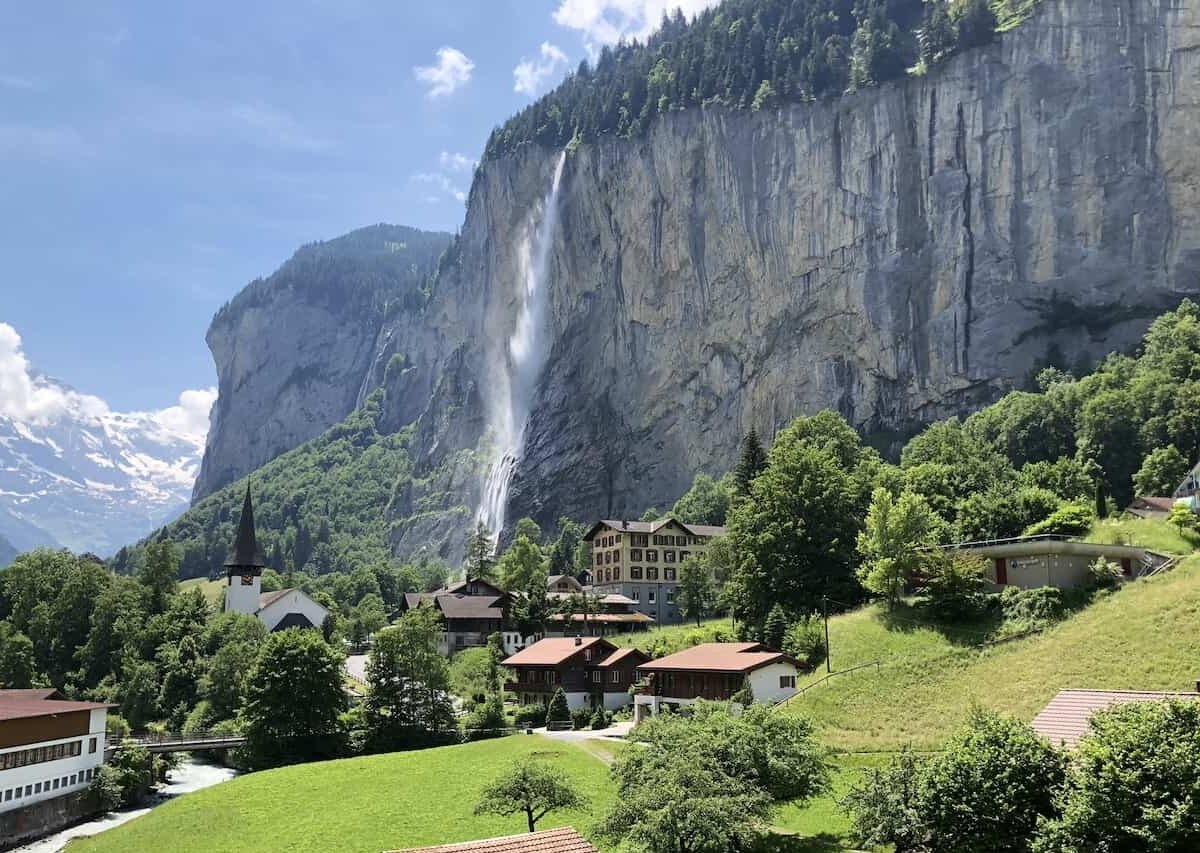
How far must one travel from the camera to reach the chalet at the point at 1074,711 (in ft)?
83.6

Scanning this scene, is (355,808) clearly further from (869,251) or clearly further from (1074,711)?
(869,251)

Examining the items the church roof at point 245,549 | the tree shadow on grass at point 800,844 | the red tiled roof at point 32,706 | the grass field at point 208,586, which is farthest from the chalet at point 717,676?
the grass field at point 208,586

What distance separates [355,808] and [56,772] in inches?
823

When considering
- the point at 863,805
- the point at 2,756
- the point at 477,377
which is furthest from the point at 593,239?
the point at 863,805

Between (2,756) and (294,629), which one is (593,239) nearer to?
(294,629)

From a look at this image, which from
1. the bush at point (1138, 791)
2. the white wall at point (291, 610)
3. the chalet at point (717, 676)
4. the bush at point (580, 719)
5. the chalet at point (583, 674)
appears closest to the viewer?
the bush at point (1138, 791)

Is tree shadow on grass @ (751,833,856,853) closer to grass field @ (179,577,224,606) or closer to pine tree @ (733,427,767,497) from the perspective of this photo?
pine tree @ (733,427,767,497)

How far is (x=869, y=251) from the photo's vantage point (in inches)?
4555

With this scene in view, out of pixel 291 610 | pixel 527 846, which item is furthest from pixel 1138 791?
pixel 291 610

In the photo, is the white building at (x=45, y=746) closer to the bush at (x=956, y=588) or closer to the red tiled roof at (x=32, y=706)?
the red tiled roof at (x=32, y=706)

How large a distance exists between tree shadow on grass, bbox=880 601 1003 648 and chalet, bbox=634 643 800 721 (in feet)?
20.4

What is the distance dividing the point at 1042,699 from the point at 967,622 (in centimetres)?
1237

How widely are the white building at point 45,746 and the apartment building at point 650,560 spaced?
53.0 m

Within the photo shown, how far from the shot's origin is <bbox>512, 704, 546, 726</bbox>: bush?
62.5 metres
